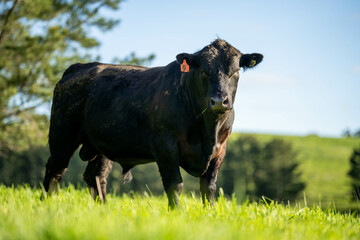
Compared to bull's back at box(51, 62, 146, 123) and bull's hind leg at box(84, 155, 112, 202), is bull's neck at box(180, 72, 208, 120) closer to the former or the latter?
bull's back at box(51, 62, 146, 123)

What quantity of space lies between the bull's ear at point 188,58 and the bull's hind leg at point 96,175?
2589 millimetres

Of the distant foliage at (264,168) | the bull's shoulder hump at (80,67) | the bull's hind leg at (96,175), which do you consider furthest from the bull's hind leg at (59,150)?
the distant foliage at (264,168)

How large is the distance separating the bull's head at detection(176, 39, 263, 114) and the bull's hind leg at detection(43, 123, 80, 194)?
8.01 ft

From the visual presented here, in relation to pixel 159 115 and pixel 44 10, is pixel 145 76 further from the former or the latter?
pixel 44 10

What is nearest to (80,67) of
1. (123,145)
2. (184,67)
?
(123,145)

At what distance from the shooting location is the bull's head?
174 inches

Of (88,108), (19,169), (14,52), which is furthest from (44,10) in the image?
(19,169)

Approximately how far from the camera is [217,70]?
4.65 meters

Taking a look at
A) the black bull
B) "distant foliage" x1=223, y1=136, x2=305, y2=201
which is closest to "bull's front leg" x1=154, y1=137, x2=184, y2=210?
the black bull

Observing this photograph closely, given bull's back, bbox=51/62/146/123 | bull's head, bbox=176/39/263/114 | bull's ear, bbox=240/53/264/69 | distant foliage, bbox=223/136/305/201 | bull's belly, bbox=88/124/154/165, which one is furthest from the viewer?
distant foliage, bbox=223/136/305/201

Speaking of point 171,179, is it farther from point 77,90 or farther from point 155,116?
point 77,90

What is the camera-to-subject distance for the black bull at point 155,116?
4750 millimetres

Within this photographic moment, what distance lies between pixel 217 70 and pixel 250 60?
70cm

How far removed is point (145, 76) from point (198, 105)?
1.21m
